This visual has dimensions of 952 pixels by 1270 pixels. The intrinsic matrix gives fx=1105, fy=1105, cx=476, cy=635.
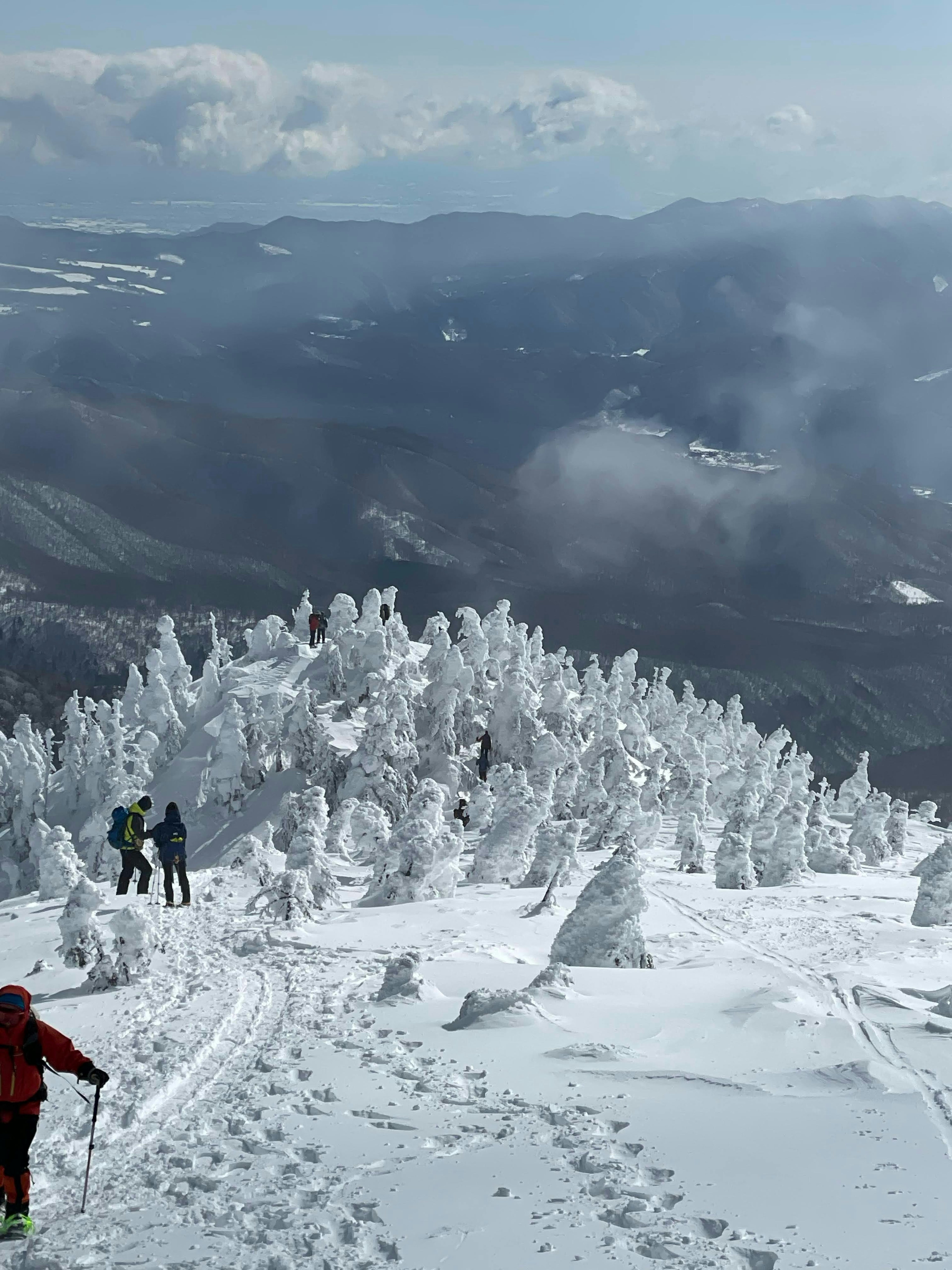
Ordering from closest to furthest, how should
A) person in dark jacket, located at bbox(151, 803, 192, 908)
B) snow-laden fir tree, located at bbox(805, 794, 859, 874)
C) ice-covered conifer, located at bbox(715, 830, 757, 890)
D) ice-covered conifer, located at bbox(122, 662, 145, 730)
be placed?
1. person in dark jacket, located at bbox(151, 803, 192, 908)
2. ice-covered conifer, located at bbox(715, 830, 757, 890)
3. snow-laden fir tree, located at bbox(805, 794, 859, 874)
4. ice-covered conifer, located at bbox(122, 662, 145, 730)

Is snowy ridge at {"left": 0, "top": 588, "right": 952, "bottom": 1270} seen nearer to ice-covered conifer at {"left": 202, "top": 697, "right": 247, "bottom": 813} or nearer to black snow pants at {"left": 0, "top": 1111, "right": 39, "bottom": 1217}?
black snow pants at {"left": 0, "top": 1111, "right": 39, "bottom": 1217}

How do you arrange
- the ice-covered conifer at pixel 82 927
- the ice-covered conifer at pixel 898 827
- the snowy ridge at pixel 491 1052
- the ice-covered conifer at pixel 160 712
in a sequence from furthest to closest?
1. the ice-covered conifer at pixel 160 712
2. the ice-covered conifer at pixel 898 827
3. the ice-covered conifer at pixel 82 927
4. the snowy ridge at pixel 491 1052

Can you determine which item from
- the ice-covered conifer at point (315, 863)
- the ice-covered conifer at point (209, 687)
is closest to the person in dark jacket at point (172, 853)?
the ice-covered conifer at point (315, 863)

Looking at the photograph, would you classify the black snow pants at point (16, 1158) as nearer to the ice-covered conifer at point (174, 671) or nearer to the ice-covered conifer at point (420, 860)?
the ice-covered conifer at point (420, 860)

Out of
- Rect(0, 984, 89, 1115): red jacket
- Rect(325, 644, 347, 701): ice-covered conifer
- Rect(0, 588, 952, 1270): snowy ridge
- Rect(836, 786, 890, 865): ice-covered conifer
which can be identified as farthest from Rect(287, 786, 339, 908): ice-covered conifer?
Rect(836, 786, 890, 865): ice-covered conifer

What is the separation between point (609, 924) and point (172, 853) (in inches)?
354

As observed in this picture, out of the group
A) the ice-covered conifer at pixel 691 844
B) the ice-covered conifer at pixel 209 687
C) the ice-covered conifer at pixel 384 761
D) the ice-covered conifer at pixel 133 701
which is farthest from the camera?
the ice-covered conifer at pixel 133 701

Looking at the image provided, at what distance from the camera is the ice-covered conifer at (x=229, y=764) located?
52.0 meters

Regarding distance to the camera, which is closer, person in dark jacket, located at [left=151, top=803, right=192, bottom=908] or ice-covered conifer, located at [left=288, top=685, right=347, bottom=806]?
person in dark jacket, located at [left=151, top=803, right=192, bottom=908]

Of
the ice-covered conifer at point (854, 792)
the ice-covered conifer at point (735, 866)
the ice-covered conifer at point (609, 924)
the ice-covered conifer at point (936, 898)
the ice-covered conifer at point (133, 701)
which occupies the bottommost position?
the ice-covered conifer at point (854, 792)

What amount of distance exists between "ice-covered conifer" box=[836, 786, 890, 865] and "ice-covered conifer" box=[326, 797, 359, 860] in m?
28.7

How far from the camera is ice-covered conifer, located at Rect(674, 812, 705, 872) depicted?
39.6 meters

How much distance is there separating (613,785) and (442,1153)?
49.4 meters

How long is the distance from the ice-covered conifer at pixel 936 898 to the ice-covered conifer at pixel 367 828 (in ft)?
59.4
